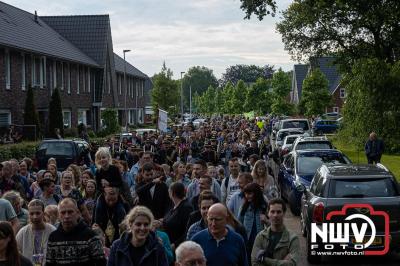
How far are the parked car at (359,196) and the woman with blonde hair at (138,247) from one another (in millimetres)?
5252

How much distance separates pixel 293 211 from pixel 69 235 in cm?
1143

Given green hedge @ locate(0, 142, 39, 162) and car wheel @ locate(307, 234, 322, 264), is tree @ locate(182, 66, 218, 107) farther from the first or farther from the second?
car wheel @ locate(307, 234, 322, 264)

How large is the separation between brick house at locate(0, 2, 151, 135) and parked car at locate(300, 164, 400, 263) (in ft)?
82.3

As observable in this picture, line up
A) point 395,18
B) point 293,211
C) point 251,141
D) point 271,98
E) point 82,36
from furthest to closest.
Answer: point 271,98
point 82,36
point 395,18
point 251,141
point 293,211

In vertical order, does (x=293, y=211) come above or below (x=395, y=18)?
below

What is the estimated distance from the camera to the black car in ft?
76.3

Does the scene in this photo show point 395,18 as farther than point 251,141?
Yes

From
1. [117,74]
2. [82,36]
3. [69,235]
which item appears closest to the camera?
[69,235]

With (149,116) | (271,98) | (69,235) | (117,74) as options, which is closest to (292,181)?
(69,235)

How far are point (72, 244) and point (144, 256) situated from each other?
2.58 ft

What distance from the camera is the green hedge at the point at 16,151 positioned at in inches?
1013

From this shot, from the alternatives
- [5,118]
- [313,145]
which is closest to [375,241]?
[313,145]

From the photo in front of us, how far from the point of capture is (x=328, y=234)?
36.4ft

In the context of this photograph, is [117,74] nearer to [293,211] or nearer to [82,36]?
[82,36]
